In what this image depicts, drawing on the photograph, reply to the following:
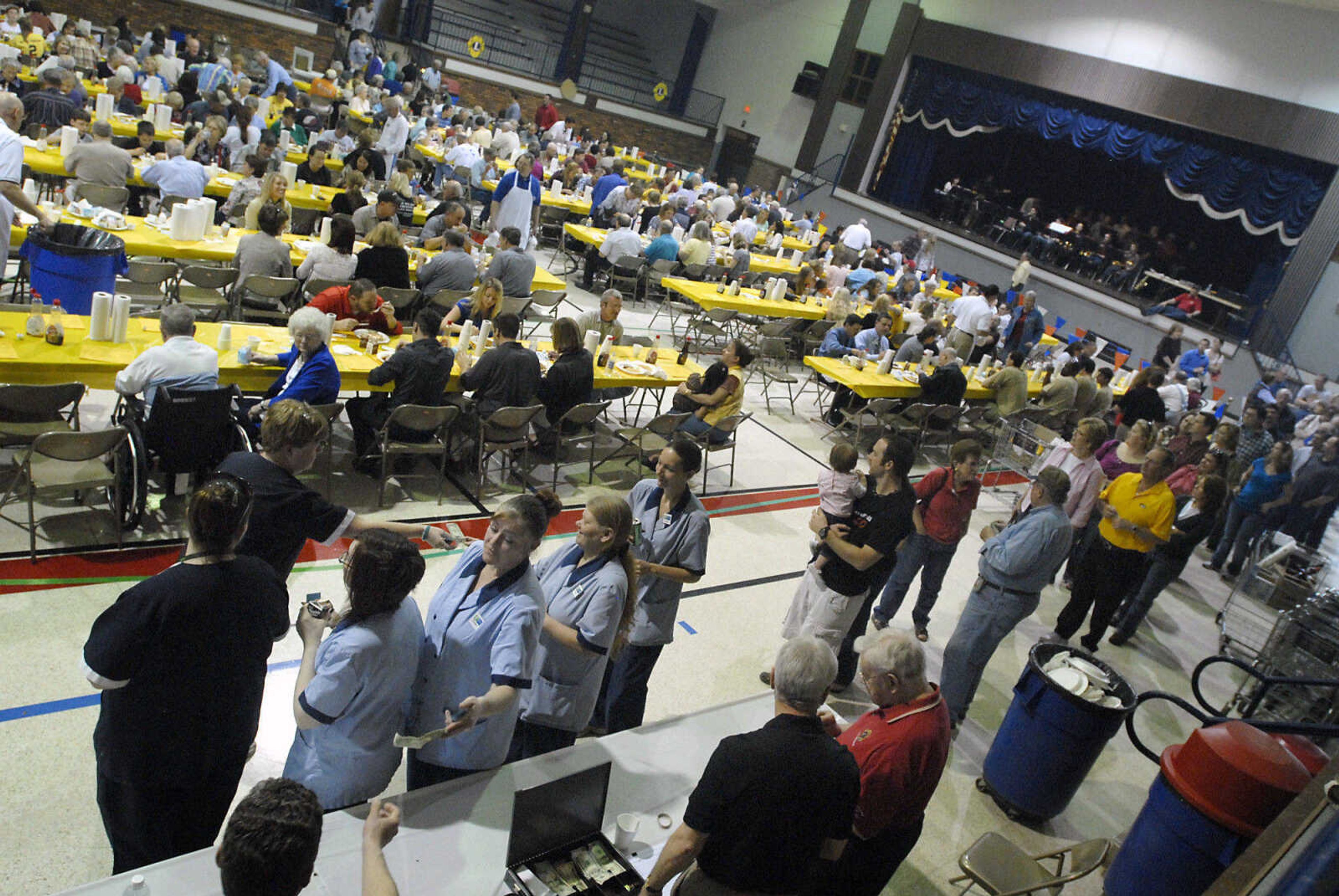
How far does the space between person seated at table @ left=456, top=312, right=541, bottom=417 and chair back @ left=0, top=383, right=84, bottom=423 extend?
2.44 metres

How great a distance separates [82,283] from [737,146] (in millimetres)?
23448

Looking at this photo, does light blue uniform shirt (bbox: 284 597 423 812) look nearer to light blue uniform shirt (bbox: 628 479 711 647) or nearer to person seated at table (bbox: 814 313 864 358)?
light blue uniform shirt (bbox: 628 479 711 647)

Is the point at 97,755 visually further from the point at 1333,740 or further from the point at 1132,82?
the point at 1132,82

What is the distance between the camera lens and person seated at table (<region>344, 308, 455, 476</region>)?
6.05 metres

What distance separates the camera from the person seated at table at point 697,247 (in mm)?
12648

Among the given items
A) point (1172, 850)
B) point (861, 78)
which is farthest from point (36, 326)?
point (861, 78)

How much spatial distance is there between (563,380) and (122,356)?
2.87m

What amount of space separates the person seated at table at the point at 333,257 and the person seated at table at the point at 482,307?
97cm

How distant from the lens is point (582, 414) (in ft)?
22.5

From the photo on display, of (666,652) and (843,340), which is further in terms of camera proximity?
(843,340)

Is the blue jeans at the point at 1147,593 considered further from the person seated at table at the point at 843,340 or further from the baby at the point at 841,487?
the person seated at table at the point at 843,340

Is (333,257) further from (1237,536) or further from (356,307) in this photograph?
(1237,536)

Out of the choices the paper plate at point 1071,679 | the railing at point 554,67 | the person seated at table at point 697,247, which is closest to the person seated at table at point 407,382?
the paper plate at point 1071,679

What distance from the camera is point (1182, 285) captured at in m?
18.7
